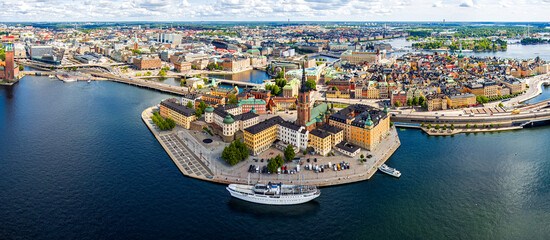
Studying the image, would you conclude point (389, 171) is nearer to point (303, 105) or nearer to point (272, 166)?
point (272, 166)

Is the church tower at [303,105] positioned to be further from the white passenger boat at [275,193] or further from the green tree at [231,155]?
the white passenger boat at [275,193]

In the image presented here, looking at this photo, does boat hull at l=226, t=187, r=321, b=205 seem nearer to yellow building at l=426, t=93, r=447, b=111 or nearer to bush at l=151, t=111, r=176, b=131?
bush at l=151, t=111, r=176, b=131

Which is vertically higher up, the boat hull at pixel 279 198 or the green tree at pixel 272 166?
the green tree at pixel 272 166

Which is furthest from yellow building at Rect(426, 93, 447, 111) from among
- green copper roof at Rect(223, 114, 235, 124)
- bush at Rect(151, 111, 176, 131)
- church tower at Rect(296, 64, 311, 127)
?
bush at Rect(151, 111, 176, 131)

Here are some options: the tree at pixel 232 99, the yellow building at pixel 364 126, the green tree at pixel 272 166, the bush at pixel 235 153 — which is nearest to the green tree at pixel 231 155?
the bush at pixel 235 153

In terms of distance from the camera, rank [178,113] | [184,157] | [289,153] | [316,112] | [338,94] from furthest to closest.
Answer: [338,94] → [178,113] → [316,112] → [184,157] → [289,153]

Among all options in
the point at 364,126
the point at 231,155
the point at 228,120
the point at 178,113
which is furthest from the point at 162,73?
the point at 364,126
